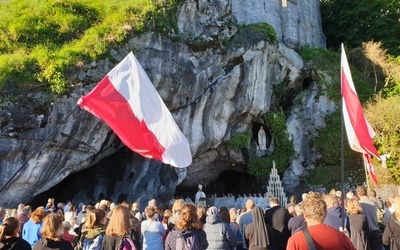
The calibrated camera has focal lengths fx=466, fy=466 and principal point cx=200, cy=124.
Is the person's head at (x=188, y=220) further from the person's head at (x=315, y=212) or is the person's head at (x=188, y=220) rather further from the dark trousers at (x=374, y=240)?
the dark trousers at (x=374, y=240)

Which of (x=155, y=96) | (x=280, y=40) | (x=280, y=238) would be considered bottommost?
(x=280, y=238)

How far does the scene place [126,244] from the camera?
17.6 feet

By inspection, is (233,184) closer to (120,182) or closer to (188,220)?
(120,182)

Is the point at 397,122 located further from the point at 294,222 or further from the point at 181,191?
the point at 294,222

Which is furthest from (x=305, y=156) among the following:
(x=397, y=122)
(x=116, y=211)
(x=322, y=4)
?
(x=116, y=211)

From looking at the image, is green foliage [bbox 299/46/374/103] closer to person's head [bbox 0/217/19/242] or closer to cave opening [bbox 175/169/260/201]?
cave opening [bbox 175/169/260/201]

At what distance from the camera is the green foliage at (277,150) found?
25.2 metres

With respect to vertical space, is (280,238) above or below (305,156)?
below

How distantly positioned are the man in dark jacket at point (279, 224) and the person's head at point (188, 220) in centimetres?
243

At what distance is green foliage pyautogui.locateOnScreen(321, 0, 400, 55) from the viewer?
32750 millimetres

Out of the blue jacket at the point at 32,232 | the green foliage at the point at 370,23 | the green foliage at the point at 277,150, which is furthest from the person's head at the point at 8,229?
the green foliage at the point at 370,23

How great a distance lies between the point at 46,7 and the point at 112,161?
23.0 ft

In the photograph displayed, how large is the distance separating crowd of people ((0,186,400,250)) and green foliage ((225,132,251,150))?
580 inches

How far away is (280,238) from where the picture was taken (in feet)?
23.9
